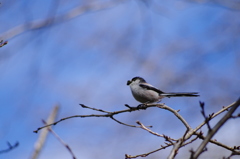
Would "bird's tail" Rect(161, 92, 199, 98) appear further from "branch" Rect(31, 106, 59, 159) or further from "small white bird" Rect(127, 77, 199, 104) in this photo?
"branch" Rect(31, 106, 59, 159)

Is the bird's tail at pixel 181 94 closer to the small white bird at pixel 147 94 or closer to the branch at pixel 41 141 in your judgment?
the small white bird at pixel 147 94

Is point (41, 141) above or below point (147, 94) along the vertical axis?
below

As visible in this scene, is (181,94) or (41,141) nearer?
(181,94)

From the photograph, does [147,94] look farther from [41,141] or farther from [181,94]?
[41,141]

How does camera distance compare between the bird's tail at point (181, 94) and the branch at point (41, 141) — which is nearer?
the bird's tail at point (181, 94)

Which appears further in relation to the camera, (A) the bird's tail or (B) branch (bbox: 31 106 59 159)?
(B) branch (bbox: 31 106 59 159)

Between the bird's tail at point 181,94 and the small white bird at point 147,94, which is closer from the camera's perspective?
the bird's tail at point 181,94

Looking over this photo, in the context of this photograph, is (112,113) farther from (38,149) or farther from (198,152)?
(38,149)

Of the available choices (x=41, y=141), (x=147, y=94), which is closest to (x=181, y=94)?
(x=147, y=94)

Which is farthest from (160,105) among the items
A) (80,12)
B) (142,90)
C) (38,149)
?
(80,12)

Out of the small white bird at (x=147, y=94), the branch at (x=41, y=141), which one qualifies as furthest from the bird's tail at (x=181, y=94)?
the branch at (x=41, y=141)

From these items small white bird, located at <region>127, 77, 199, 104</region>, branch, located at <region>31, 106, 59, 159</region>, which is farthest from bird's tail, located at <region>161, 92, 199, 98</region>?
branch, located at <region>31, 106, 59, 159</region>

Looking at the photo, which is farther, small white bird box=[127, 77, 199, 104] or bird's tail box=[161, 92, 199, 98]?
small white bird box=[127, 77, 199, 104]

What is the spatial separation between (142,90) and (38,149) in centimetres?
123
